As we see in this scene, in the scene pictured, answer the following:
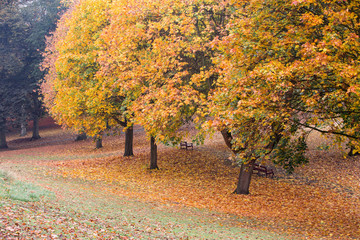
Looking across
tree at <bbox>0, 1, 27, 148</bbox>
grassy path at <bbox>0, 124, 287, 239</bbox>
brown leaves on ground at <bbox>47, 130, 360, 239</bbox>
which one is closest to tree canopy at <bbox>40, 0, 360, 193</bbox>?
brown leaves on ground at <bbox>47, 130, 360, 239</bbox>

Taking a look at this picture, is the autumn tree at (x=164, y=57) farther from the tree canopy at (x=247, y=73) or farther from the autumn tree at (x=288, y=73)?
the autumn tree at (x=288, y=73)

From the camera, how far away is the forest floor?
28.6 ft

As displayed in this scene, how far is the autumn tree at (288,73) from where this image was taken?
9625 millimetres

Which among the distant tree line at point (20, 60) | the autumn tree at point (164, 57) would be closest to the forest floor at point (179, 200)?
the autumn tree at point (164, 57)

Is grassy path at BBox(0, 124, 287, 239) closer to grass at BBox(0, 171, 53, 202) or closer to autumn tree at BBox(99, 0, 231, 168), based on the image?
grass at BBox(0, 171, 53, 202)

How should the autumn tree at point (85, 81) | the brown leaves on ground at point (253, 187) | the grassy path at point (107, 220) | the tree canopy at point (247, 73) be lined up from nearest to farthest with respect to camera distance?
1. the grassy path at point (107, 220)
2. the tree canopy at point (247, 73)
3. the brown leaves on ground at point (253, 187)
4. the autumn tree at point (85, 81)

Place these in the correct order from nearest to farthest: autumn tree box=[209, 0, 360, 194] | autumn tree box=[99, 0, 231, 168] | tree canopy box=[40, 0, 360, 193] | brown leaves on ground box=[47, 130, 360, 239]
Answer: autumn tree box=[209, 0, 360, 194]
tree canopy box=[40, 0, 360, 193]
brown leaves on ground box=[47, 130, 360, 239]
autumn tree box=[99, 0, 231, 168]

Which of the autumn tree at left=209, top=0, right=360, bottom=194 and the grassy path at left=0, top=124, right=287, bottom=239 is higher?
the autumn tree at left=209, top=0, right=360, bottom=194

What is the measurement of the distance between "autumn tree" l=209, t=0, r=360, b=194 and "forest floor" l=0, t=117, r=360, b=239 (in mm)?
1995

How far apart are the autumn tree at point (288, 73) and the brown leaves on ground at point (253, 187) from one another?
275cm

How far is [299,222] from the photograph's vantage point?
41.5 ft

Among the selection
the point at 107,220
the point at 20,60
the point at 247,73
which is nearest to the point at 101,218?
the point at 107,220

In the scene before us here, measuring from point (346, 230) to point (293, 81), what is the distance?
576 cm

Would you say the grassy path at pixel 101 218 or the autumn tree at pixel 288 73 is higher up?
the autumn tree at pixel 288 73
